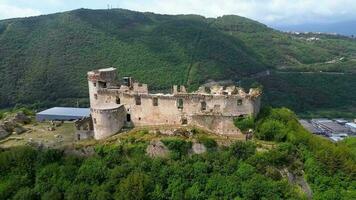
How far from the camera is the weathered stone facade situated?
128ft

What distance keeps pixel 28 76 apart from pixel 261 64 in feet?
186

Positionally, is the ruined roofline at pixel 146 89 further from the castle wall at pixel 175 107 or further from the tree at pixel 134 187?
the tree at pixel 134 187

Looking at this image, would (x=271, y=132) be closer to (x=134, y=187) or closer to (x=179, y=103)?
(x=179, y=103)

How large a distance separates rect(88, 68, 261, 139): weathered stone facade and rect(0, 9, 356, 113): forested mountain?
132 feet

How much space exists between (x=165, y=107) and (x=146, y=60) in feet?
199

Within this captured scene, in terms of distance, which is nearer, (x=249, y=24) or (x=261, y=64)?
(x=261, y=64)

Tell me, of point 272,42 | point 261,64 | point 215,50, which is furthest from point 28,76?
point 272,42

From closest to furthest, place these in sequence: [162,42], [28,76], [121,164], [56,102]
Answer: [121,164] < [56,102] < [28,76] < [162,42]

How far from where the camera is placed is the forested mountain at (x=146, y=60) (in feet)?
296

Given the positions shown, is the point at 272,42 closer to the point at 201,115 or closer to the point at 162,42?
the point at 162,42

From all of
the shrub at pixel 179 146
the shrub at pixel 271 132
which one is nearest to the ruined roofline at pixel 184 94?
the shrub at pixel 271 132

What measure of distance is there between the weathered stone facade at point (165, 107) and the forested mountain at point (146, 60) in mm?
40181

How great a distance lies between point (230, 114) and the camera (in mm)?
39062

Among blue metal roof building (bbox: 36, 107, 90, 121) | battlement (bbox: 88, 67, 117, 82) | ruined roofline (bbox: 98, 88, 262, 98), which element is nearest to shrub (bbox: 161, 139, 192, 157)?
ruined roofline (bbox: 98, 88, 262, 98)
